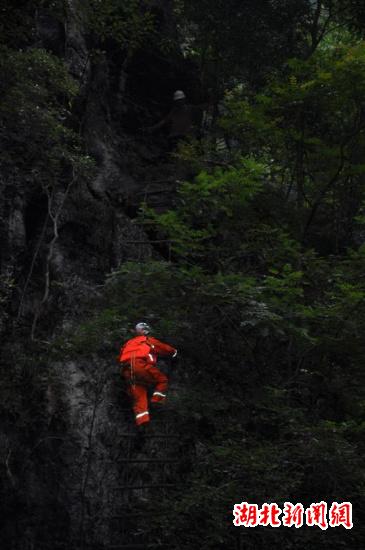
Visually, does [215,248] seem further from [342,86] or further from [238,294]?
[342,86]

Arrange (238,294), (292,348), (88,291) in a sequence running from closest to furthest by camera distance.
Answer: (238,294), (292,348), (88,291)

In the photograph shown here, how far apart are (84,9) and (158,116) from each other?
439 cm

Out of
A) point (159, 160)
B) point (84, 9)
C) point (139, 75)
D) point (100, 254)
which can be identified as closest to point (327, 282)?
point (100, 254)

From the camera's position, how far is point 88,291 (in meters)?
12.9

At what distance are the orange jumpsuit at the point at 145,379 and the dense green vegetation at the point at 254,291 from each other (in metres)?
0.39

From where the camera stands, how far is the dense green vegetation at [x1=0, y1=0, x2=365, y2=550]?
8094 mm

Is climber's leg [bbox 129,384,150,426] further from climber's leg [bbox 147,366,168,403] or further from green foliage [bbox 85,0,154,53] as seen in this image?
green foliage [bbox 85,0,154,53]

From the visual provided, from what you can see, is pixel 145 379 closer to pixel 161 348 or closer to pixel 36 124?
pixel 161 348

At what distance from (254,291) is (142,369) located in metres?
2.07

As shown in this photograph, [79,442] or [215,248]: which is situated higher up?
[215,248]

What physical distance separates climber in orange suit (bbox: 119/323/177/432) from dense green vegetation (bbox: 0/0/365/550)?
1.24 ft

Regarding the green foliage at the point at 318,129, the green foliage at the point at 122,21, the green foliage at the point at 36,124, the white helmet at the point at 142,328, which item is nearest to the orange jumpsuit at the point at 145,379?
the white helmet at the point at 142,328
